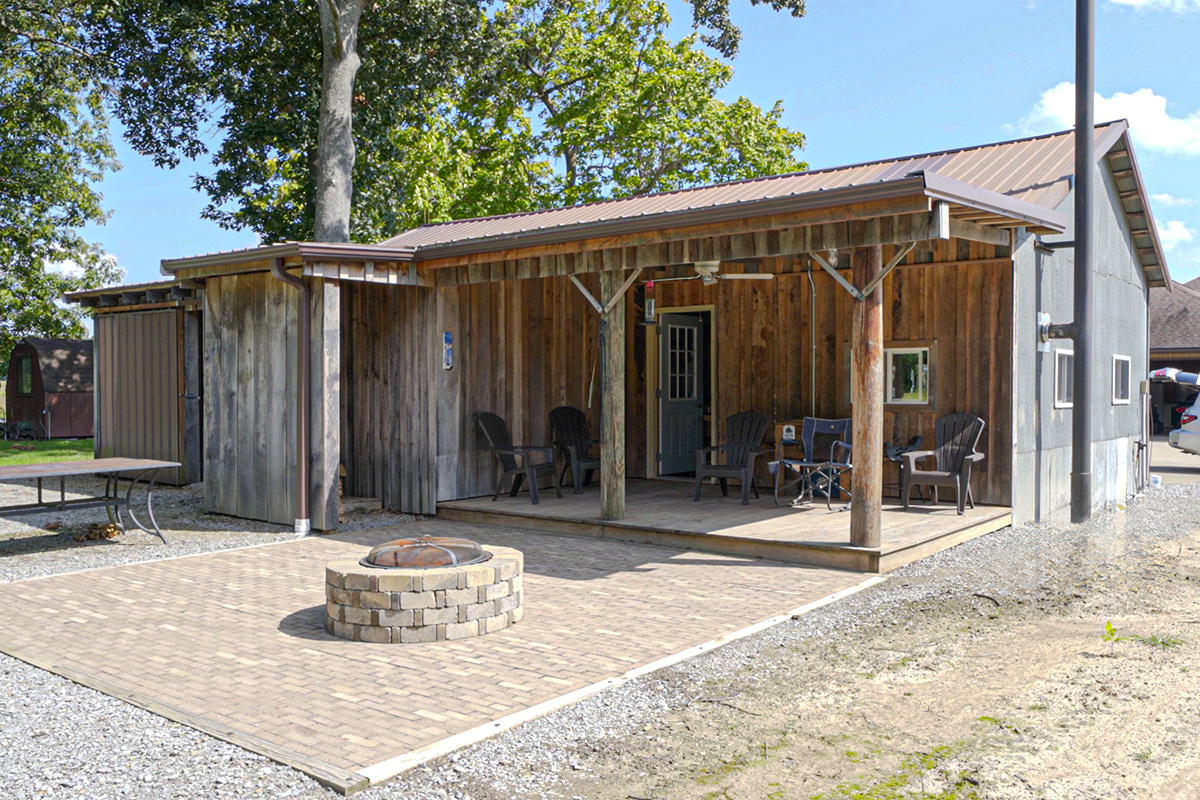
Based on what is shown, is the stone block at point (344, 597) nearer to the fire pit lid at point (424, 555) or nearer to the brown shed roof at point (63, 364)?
the fire pit lid at point (424, 555)

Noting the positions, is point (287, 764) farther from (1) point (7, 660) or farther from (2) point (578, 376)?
(2) point (578, 376)

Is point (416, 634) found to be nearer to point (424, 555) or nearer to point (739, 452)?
point (424, 555)

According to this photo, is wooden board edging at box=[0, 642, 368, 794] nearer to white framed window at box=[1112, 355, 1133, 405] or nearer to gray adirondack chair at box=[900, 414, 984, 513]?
gray adirondack chair at box=[900, 414, 984, 513]

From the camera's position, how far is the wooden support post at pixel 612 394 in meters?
7.79

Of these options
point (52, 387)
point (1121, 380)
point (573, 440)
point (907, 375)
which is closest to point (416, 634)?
point (573, 440)

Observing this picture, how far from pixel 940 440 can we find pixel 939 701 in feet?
16.3

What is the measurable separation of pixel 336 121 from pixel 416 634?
11144mm

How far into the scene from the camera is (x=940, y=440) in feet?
27.9

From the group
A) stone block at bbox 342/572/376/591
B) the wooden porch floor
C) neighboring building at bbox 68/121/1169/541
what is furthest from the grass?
stone block at bbox 342/572/376/591

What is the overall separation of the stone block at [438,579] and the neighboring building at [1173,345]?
909 inches

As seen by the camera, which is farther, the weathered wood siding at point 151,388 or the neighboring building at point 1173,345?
the neighboring building at point 1173,345

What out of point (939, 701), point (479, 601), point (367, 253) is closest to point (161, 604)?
point (479, 601)

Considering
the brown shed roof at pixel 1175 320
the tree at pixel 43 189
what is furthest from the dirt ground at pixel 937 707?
the brown shed roof at pixel 1175 320

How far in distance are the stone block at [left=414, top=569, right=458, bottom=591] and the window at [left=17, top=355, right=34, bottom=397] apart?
1905cm
